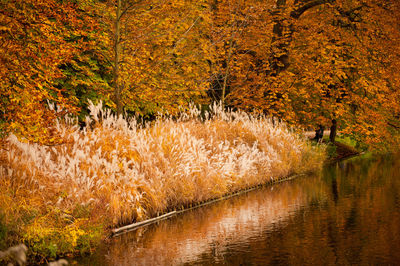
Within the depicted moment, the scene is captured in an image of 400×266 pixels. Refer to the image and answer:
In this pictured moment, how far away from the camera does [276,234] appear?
9.79 meters

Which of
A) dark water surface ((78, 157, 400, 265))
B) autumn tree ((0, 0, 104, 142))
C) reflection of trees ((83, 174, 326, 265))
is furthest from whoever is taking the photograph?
autumn tree ((0, 0, 104, 142))

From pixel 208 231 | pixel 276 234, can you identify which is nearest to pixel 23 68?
pixel 208 231

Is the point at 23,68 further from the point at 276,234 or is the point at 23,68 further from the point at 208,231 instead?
the point at 276,234

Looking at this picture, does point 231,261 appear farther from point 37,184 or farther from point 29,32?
point 29,32

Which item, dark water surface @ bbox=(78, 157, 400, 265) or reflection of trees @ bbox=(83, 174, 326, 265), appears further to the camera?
reflection of trees @ bbox=(83, 174, 326, 265)

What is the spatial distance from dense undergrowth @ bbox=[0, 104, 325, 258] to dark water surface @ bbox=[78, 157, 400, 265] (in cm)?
51

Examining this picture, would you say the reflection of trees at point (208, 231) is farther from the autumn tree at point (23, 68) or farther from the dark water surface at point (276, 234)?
the autumn tree at point (23, 68)

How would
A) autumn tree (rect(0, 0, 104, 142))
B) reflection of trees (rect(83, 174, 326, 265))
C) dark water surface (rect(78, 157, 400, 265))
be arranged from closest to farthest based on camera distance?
dark water surface (rect(78, 157, 400, 265)) → reflection of trees (rect(83, 174, 326, 265)) → autumn tree (rect(0, 0, 104, 142))

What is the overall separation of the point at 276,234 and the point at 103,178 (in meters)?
3.50

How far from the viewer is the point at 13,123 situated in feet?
28.7

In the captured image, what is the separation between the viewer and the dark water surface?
807cm

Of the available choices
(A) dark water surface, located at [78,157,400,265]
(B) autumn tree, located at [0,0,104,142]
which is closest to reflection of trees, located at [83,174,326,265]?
(A) dark water surface, located at [78,157,400,265]

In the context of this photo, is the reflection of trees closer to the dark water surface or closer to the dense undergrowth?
the dark water surface

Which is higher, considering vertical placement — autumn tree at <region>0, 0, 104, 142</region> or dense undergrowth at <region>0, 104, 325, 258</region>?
autumn tree at <region>0, 0, 104, 142</region>
